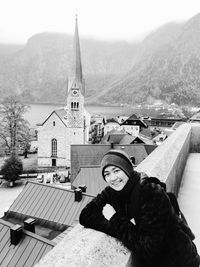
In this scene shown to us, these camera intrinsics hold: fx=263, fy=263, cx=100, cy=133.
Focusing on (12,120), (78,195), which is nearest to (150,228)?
(78,195)

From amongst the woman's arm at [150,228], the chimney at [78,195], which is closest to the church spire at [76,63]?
the chimney at [78,195]

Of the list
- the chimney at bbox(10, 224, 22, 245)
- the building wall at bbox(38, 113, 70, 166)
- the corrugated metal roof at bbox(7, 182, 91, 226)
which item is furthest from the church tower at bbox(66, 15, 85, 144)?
the chimney at bbox(10, 224, 22, 245)

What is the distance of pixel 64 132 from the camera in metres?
34.6

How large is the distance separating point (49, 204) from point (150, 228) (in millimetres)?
9734

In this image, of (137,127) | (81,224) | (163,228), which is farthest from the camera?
(137,127)

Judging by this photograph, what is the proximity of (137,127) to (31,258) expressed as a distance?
48040 millimetres

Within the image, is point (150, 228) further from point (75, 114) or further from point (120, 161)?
point (75, 114)

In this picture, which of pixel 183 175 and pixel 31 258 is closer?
pixel 183 175

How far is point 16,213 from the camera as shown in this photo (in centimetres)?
1103

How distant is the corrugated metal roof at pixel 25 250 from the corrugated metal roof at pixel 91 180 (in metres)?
8.90

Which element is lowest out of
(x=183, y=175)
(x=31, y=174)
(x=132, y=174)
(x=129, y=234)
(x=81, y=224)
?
(x=31, y=174)

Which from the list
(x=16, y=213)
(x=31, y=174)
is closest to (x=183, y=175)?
(x=16, y=213)

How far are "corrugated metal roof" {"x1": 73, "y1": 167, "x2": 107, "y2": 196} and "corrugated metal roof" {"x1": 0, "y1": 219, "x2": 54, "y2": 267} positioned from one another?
29.2 ft

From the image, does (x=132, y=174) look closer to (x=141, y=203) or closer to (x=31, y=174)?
(x=141, y=203)
